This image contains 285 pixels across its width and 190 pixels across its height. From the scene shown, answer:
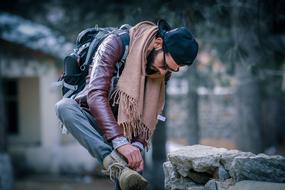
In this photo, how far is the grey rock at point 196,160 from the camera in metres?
4.30

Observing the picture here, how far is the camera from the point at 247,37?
812 cm

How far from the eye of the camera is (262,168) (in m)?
3.87

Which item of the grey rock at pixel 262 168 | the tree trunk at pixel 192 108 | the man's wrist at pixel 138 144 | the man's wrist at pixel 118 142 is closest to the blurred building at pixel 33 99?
the tree trunk at pixel 192 108

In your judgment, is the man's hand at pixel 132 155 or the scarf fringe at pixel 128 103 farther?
the scarf fringe at pixel 128 103

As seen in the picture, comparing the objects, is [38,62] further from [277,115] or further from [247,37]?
[277,115]

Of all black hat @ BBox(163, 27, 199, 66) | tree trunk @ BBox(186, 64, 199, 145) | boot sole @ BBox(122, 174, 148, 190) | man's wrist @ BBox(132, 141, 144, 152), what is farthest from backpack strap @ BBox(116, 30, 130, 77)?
tree trunk @ BBox(186, 64, 199, 145)

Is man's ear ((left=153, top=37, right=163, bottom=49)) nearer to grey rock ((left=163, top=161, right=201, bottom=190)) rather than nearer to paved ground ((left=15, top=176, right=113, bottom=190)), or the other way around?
grey rock ((left=163, top=161, right=201, bottom=190))

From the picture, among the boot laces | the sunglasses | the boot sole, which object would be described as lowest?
the boot sole

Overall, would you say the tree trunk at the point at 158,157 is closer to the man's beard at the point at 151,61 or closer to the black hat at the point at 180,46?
the man's beard at the point at 151,61

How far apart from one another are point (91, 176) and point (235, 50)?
8.79m

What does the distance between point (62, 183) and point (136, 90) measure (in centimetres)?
1042

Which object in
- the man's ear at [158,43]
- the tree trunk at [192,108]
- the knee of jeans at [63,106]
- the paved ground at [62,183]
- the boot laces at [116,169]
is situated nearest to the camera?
the boot laces at [116,169]

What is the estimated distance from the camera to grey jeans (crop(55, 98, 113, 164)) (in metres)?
3.81

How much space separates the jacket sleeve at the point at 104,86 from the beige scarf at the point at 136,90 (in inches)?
4.1
